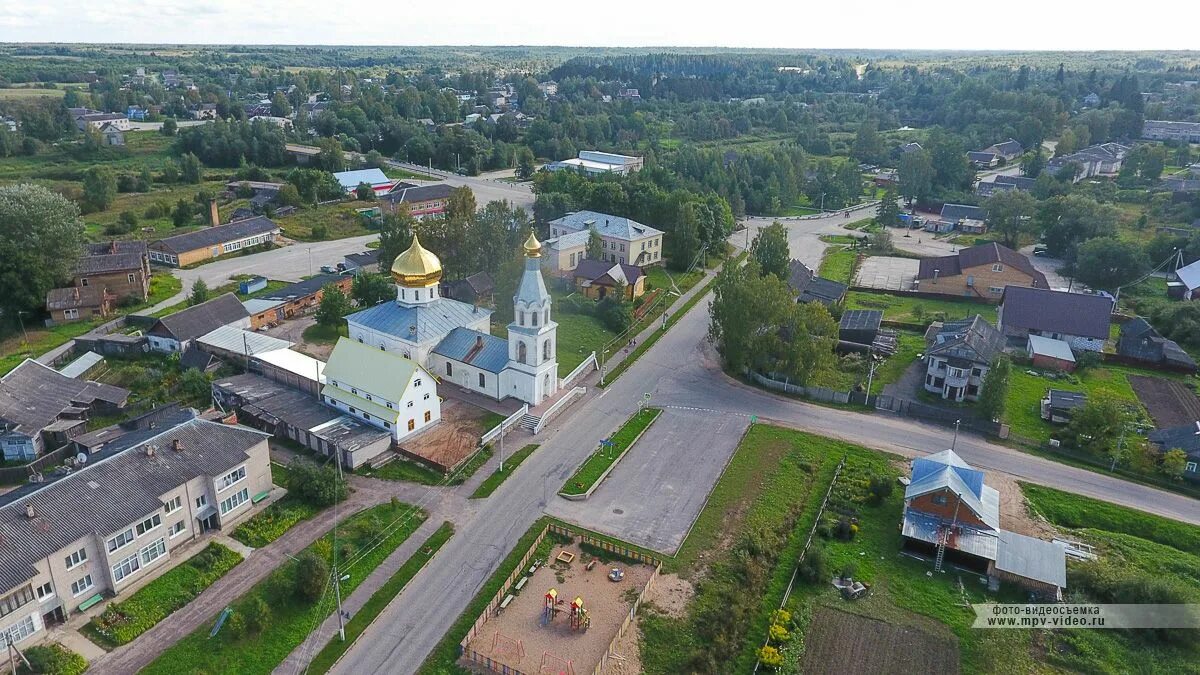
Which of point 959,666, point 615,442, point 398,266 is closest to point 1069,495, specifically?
point 959,666

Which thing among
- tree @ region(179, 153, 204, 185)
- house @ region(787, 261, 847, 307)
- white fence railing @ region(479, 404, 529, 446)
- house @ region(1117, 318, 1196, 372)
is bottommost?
white fence railing @ region(479, 404, 529, 446)

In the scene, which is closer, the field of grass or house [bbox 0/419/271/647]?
house [bbox 0/419/271/647]

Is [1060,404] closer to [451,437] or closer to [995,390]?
[995,390]

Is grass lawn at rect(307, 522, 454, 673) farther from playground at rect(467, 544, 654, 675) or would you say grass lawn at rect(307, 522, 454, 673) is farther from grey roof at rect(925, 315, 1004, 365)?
grey roof at rect(925, 315, 1004, 365)

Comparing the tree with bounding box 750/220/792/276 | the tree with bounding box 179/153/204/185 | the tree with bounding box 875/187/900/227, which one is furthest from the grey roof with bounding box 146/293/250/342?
the tree with bounding box 875/187/900/227

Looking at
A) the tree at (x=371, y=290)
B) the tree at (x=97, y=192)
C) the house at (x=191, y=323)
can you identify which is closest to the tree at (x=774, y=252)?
the tree at (x=371, y=290)

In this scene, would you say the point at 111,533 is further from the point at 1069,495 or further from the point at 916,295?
the point at 916,295
